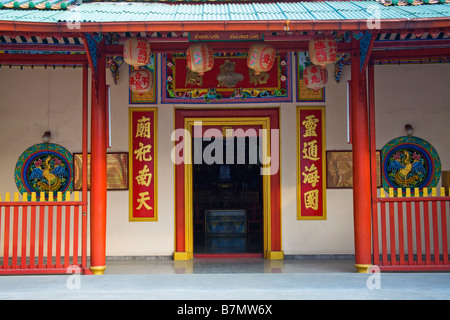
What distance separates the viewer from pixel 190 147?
8453 millimetres

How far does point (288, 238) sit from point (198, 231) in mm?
3171

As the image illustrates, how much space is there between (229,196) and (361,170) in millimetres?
5422

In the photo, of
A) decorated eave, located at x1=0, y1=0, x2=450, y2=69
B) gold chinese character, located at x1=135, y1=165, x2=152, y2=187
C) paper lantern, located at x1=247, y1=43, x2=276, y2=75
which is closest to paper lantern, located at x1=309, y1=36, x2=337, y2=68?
decorated eave, located at x1=0, y1=0, x2=450, y2=69

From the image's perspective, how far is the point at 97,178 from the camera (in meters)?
6.61

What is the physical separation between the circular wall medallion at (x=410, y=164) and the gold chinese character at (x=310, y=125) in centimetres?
113

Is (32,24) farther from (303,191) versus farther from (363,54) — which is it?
(303,191)

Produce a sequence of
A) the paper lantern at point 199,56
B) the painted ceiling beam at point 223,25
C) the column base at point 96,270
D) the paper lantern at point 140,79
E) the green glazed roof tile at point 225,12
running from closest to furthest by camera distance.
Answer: the painted ceiling beam at point 223,25 < the green glazed roof tile at point 225,12 < the paper lantern at point 199,56 < the column base at point 96,270 < the paper lantern at point 140,79

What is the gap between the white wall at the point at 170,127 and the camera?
828 centimetres

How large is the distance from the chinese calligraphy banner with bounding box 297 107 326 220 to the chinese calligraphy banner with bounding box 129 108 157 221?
233 centimetres

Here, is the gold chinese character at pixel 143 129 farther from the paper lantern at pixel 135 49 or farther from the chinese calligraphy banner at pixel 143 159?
the paper lantern at pixel 135 49

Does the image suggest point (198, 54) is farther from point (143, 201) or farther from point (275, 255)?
point (275, 255)

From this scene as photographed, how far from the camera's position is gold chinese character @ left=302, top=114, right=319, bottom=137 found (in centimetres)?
834

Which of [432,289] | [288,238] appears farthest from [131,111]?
[432,289]

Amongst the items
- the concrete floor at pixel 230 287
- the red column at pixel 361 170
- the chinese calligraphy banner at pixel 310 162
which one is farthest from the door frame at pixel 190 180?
the concrete floor at pixel 230 287
